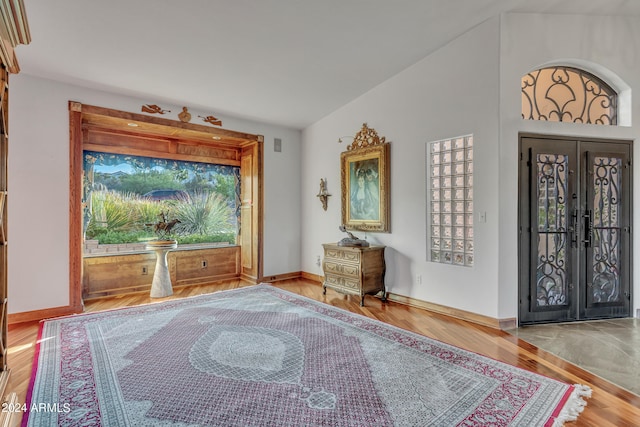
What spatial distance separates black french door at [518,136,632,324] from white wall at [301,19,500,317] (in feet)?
1.33

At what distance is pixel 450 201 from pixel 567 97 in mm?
1803

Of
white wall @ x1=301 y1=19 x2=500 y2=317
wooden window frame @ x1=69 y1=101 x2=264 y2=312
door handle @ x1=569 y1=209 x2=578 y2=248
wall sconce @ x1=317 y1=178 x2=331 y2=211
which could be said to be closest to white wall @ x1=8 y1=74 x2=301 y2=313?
wooden window frame @ x1=69 y1=101 x2=264 y2=312

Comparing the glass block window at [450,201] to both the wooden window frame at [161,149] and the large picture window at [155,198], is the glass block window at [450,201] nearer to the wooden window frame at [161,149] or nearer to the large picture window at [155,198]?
the wooden window frame at [161,149]

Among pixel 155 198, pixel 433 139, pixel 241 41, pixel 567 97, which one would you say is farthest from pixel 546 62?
pixel 155 198

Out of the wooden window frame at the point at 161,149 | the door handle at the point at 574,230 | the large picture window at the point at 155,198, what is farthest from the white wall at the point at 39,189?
the door handle at the point at 574,230

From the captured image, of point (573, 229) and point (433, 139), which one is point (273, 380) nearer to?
point (433, 139)

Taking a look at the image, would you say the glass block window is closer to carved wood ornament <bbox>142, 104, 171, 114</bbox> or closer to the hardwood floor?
the hardwood floor

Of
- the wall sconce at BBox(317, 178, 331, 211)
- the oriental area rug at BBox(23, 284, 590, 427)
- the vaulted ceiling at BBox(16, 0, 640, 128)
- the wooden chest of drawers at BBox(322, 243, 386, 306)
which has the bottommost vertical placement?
the oriental area rug at BBox(23, 284, 590, 427)

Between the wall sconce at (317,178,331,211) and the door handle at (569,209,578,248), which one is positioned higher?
the wall sconce at (317,178,331,211)

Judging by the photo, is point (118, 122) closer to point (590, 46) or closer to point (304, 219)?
point (304, 219)

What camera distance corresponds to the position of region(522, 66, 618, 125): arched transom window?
12.2 ft

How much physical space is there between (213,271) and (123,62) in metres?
3.62

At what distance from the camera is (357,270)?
439 centimetres

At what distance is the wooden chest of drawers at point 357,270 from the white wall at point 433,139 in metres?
0.19
